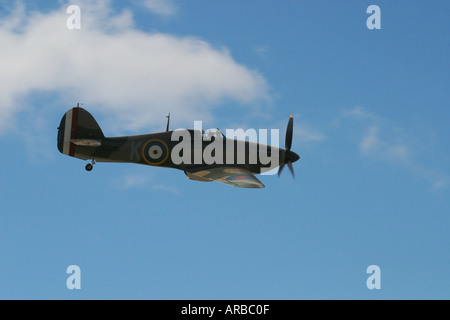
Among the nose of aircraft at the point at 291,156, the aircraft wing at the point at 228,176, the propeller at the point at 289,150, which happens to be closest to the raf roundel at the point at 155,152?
the aircraft wing at the point at 228,176

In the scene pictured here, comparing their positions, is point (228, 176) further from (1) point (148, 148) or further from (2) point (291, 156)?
(2) point (291, 156)

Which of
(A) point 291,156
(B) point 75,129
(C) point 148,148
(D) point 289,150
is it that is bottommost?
(C) point 148,148

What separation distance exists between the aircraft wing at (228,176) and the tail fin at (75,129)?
4239 millimetres

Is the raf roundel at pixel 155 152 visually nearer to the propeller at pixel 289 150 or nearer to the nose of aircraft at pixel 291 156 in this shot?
the propeller at pixel 289 150

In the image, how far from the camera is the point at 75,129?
2516cm

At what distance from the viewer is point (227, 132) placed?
25.8m

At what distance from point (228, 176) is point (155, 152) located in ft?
10.7

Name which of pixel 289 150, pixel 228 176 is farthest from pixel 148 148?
pixel 289 150

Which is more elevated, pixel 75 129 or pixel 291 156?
pixel 75 129

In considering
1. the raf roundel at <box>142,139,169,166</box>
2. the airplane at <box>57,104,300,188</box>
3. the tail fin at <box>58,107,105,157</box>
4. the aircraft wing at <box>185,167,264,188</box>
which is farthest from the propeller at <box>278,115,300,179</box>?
the tail fin at <box>58,107,105,157</box>

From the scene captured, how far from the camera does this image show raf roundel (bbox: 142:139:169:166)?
25.2m

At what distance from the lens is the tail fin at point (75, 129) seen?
82.1ft

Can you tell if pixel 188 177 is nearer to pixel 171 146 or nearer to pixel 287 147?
pixel 171 146
